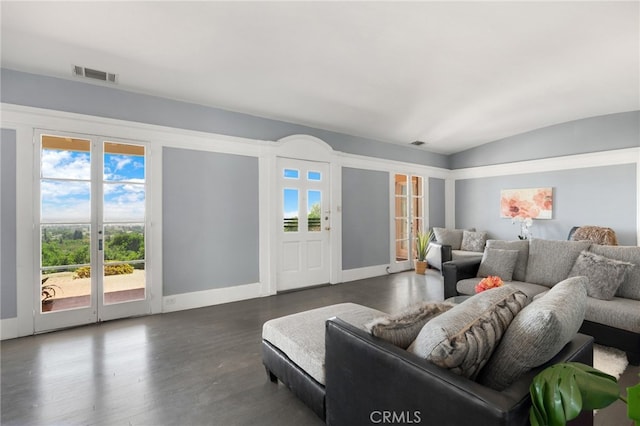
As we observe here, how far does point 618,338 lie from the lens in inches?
96.8

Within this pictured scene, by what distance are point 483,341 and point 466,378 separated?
0.15 m

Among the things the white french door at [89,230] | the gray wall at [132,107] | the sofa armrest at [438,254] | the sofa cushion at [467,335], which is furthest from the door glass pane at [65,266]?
the sofa armrest at [438,254]

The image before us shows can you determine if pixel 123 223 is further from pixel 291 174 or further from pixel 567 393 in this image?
pixel 567 393

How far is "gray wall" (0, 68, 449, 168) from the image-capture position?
3.10m

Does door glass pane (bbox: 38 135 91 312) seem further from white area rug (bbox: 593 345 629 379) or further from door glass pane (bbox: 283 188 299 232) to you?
white area rug (bbox: 593 345 629 379)

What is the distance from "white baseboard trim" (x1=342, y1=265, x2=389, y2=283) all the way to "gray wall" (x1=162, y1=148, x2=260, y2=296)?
67.7 inches

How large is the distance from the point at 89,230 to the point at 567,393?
4165 millimetres

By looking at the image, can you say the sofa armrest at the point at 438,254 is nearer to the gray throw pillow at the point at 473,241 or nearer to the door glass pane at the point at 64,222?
the gray throw pillow at the point at 473,241

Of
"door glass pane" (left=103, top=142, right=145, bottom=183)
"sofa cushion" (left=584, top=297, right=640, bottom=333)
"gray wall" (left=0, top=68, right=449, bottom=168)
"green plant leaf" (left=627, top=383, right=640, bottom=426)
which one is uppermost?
"gray wall" (left=0, top=68, right=449, bottom=168)

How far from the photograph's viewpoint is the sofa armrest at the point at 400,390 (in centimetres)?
90

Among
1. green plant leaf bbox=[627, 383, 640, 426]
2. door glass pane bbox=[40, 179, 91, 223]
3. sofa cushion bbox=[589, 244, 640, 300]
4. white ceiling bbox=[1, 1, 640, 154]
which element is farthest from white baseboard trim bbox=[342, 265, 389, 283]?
green plant leaf bbox=[627, 383, 640, 426]

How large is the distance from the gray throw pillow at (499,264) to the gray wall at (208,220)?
3.04 m

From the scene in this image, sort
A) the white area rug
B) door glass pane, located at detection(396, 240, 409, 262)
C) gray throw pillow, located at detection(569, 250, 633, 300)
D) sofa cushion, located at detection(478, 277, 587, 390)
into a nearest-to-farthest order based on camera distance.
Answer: sofa cushion, located at detection(478, 277, 587, 390) → the white area rug → gray throw pillow, located at detection(569, 250, 633, 300) → door glass pane, located at detection(396, 240, 409, 262)

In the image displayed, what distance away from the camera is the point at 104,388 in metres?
2.15
